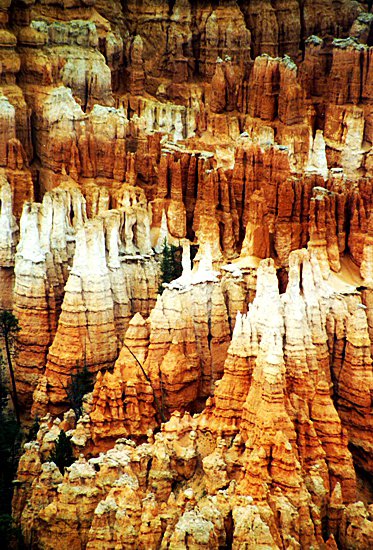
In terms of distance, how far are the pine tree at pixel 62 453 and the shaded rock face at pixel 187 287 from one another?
1.30 feet

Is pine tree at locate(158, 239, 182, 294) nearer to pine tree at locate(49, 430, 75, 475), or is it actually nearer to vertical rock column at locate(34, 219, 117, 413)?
vertical rock column at locate(34, 219, 117, 413)

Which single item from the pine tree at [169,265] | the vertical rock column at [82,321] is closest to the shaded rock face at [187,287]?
the vertical rock column at [82,321]

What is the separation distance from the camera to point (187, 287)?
112 ft

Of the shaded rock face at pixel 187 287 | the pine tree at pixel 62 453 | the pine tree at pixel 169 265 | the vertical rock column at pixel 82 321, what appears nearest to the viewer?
the shaded rock face at pixel 187 287

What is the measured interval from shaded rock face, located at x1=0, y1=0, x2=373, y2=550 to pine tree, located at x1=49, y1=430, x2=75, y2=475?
396 millimetres

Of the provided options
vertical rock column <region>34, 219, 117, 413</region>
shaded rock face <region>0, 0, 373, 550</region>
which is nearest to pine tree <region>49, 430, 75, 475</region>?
shaded rock face <region>0, 0, 373, 550</region>

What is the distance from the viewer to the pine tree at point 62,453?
3152 centimetres

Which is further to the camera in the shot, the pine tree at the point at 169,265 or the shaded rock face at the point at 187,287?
the pine tree at the point at 169,265

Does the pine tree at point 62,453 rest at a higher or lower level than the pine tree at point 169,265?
lower

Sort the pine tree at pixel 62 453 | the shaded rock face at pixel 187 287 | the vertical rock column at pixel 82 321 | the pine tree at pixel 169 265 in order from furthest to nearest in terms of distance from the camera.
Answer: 1. the pine tree at pixel 169 265
2. the vertical rock column at pixel 82 321
3. the pine tree at pixel 62 453
4. the shaded rock face at pixel 187 287

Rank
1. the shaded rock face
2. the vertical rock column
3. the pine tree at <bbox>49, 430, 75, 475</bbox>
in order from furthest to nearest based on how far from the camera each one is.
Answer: the vertical rock column
the pine tree at <bbox>49, 430, 75, 475</bbox>
the shaded rock face

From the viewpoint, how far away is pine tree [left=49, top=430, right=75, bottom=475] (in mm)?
31516

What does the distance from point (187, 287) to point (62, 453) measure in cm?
510

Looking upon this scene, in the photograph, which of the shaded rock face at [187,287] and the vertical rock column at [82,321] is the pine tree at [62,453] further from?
the vertical rock column at [82,321]
